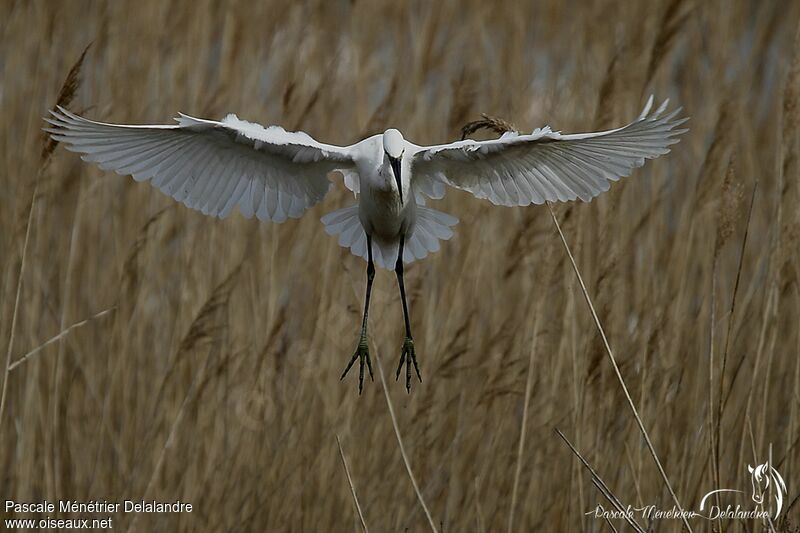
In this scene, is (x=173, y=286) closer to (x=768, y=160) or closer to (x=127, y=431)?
(x=127, y=431)

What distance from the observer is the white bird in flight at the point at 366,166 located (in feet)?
4.92

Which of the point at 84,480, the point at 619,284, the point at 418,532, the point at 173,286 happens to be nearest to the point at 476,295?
the point at 619,284

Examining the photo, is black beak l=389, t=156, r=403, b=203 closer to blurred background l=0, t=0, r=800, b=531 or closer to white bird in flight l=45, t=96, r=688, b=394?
white bird in flight l=45, t=96, r=688, b=394

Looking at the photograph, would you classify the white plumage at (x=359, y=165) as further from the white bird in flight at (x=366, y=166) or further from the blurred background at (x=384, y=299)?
the blurred background at (x=384, y=299)

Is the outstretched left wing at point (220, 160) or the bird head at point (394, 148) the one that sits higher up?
the outstretched left wing at point (220, 160)

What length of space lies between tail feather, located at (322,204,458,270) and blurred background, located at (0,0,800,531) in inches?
6.3

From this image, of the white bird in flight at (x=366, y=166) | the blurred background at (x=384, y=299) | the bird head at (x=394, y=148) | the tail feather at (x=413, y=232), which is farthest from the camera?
the blurred background at (x=384, y=299)

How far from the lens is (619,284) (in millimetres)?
2732

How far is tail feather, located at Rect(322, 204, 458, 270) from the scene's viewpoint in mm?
1911

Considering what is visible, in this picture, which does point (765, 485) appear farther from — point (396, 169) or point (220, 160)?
point (220, 160)

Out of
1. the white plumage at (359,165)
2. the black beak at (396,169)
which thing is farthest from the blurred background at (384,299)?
the black beak at (396,169)

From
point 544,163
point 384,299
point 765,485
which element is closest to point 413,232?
point 544,163

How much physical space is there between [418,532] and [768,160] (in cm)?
171
